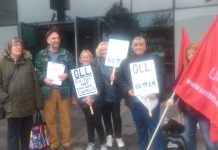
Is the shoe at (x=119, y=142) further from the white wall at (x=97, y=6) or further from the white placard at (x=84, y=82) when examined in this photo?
the white wall at (x=97, y=6)

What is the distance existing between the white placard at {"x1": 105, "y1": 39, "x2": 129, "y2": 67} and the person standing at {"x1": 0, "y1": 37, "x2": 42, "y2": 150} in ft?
4.16

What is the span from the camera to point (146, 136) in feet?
19.0

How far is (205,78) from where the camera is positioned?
16.6 feet

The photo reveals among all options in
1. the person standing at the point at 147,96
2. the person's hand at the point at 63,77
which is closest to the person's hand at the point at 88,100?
the person's hand at the point at 63,77

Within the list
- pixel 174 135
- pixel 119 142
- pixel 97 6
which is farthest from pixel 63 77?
pixel 97 6

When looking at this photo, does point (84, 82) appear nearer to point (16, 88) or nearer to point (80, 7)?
point (16, 88)

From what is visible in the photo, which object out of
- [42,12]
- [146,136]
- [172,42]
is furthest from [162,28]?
[146,136]

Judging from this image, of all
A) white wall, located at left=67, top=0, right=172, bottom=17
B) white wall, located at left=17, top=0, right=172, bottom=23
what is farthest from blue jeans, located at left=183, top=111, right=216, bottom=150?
white wall, located at left=67, top=0, right=172, bottom=17

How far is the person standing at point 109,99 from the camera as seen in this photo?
645 centimetres

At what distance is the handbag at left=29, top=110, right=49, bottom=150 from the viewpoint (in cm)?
600

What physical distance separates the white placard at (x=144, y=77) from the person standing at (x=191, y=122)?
1.08 feet

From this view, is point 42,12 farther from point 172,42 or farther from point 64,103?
point 64,103

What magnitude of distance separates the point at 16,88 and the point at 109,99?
157 centimetres

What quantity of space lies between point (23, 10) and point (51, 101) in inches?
320
